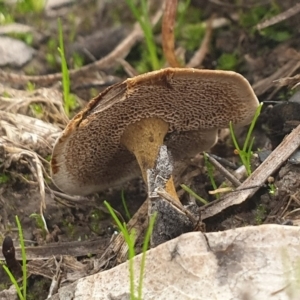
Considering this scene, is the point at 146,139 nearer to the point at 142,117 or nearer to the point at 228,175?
the point at 142,117

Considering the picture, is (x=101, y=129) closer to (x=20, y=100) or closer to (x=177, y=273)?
(x=177, y=273)

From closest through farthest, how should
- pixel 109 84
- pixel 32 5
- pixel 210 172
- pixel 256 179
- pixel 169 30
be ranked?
1. pixel 256 179
2. pixel 210 172
3. pixel 169 30
4. pixel 109 84
5. pixel 32 5

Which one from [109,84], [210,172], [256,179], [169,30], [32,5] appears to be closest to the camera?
[256,179]

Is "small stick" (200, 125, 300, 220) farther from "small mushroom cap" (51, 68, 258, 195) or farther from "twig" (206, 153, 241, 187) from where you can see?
"small mushroom cap" (51, 68, 258, 195)

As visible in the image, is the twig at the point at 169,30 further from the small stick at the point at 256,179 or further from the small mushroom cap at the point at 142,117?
the small stick at the point at 256,179

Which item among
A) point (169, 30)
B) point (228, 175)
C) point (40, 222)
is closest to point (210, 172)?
point (228, 175)

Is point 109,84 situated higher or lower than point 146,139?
lower

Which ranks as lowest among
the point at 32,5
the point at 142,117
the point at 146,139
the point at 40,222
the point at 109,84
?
the point at 40,222

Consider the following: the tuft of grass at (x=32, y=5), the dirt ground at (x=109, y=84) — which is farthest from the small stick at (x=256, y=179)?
the tuft of grass at (x=32, y=5)
